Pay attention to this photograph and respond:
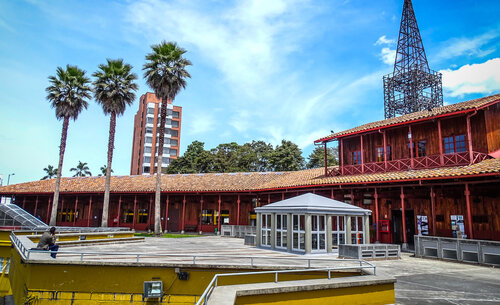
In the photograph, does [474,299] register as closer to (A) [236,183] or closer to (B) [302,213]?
(B) [302,213]

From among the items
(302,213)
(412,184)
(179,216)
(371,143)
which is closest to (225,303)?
(302,213)

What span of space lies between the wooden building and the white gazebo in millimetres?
4745

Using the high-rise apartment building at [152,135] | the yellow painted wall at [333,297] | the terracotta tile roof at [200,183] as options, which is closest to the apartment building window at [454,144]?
the terracotta tile roof at [200,183]

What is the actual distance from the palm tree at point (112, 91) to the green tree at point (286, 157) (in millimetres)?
27469

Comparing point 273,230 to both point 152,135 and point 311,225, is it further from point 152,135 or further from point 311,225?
point 152,135

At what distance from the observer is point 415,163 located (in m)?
21.3

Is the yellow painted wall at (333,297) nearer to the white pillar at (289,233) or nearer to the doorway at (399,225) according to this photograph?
the white pillar at (289,233)

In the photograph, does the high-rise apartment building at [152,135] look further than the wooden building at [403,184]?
Yes

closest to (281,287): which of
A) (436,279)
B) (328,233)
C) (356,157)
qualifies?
(436,279)

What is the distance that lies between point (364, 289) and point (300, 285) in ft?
5.80

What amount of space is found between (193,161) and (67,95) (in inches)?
1179

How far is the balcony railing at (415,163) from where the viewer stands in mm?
19078

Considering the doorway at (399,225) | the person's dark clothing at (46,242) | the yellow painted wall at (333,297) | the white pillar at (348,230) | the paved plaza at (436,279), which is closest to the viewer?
the yellow painted wall at (333,297)

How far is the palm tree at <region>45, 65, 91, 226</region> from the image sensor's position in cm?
3256
